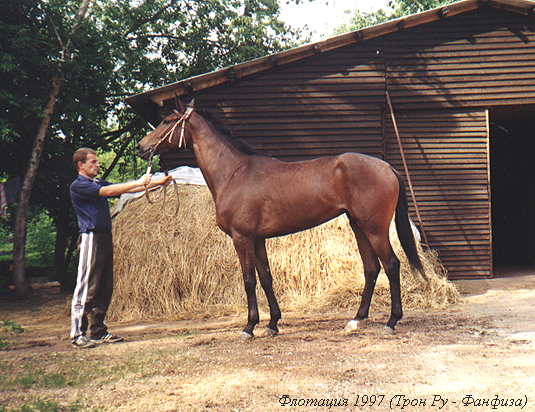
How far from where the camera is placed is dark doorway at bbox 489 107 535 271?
35.4 ft

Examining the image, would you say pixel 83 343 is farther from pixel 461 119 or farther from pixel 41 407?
pixel 461 119

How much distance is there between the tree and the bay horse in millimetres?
4650

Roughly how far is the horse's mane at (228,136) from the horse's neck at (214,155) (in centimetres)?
5

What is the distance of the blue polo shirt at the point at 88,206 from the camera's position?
14.1 feet

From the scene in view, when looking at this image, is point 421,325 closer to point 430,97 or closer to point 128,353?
point 128,353

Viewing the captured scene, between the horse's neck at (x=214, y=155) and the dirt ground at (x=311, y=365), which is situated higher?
the horse's neck at (x=214, y=155)

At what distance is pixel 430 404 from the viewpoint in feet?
8.51

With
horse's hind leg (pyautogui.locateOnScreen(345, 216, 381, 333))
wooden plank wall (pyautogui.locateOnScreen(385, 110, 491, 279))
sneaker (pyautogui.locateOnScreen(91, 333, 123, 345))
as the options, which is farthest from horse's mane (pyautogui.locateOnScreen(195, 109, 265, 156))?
wooden plank wall (pyautogui.locateOnScreen(385, 110, 491, 279))

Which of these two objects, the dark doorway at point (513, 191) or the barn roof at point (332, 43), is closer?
the barn roof at point (332, 43)

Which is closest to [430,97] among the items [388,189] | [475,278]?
[475,278]

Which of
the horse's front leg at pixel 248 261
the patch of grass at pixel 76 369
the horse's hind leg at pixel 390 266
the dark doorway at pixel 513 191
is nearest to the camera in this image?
the patch of grass at pixel 76 369

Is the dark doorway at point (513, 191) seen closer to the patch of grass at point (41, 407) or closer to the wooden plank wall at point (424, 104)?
the wooden plank wall at point (424, 104)

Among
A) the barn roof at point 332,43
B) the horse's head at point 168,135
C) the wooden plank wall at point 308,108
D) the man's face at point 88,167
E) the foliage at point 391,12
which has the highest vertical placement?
the foliage at point 391,12

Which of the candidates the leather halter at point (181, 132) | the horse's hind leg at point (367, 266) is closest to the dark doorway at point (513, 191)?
the horse's hind leg at point (367, 266)
